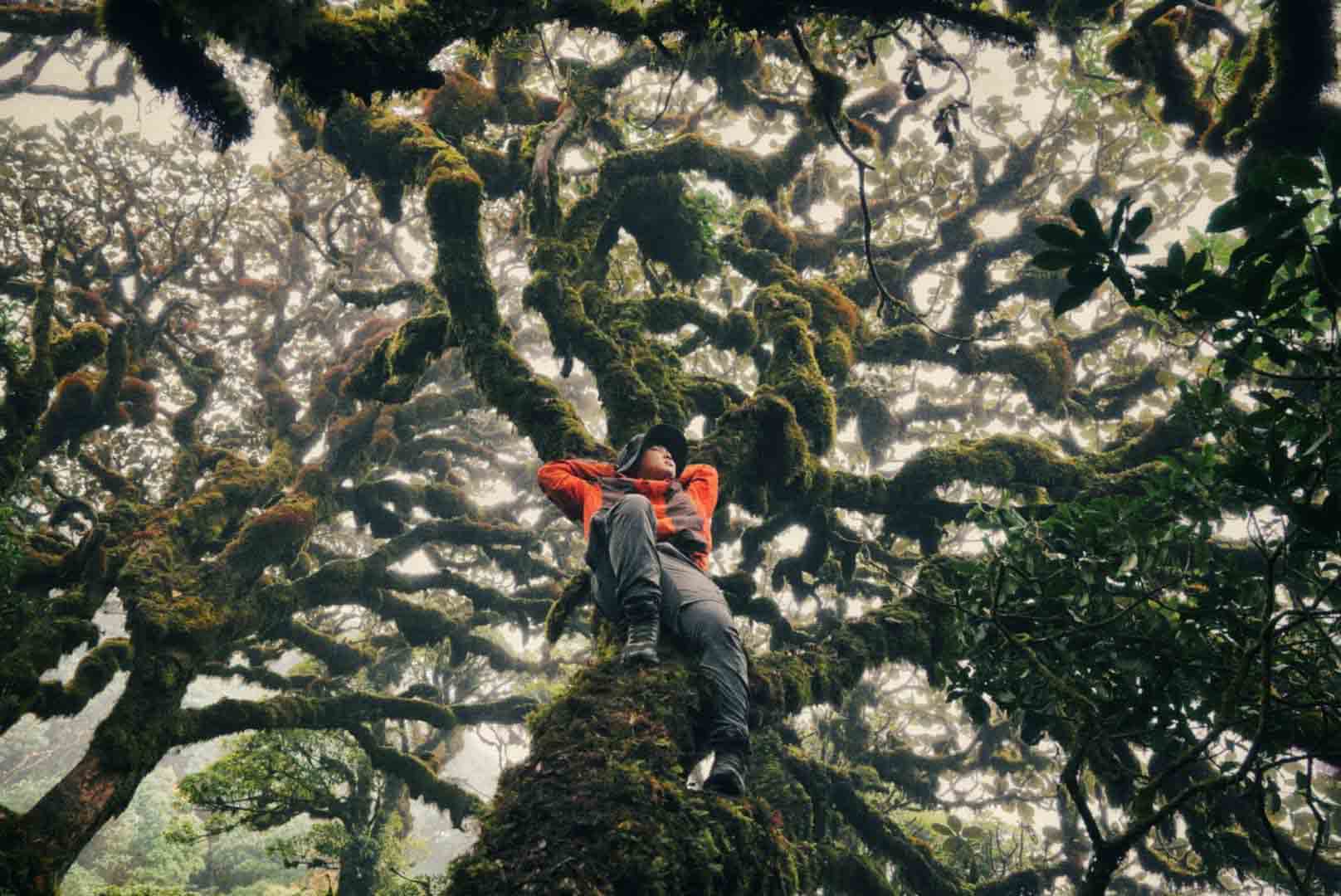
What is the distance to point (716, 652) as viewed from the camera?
3785mm

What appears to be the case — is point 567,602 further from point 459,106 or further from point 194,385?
point 194,385

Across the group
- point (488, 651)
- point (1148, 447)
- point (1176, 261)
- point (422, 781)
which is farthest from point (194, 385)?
point (1148, 447)

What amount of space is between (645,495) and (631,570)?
0.88 m

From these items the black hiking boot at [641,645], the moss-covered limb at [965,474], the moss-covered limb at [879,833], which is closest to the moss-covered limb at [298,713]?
the moss-covered limb at [879,833]

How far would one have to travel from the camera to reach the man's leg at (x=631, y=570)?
3.74 meters

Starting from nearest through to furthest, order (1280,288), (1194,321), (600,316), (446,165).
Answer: (1280,288) < (1194,321) < (446,165) < (600,316)

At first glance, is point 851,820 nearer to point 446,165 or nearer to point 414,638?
point 414,638

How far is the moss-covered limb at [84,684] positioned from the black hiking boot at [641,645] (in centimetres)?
602

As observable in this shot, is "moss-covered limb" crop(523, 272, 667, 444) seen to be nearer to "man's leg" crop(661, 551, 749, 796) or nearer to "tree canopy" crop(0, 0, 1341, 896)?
"tree canopy" crop(0, 0, 1341, 896)

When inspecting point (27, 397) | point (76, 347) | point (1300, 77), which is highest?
point (76, 347)

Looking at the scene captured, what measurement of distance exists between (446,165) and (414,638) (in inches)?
276

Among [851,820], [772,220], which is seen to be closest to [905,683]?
[851,820]

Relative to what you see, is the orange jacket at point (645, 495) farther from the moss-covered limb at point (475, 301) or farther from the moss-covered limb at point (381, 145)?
the moss-covered limb at point (381, 145)

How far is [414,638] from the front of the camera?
34.2 feet
